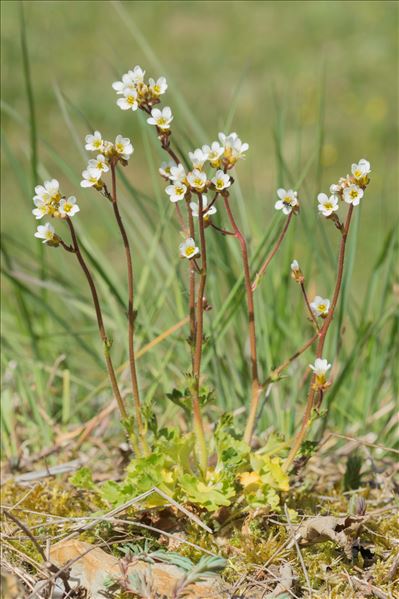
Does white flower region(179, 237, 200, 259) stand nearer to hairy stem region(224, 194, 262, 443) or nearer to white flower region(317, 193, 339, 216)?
hairy stem region(224, 194, 262, 443)

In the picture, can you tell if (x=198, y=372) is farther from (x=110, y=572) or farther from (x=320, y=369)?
(x=110, y=572)

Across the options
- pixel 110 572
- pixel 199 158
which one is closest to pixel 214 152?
pixel 199 158

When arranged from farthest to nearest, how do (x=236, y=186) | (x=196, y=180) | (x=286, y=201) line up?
(x=236, y=186)
(x=286, y=201)
(x=196, y=180)

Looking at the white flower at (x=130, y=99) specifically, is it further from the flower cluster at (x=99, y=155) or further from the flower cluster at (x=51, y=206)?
the flower cluster at (x=51, y=206)

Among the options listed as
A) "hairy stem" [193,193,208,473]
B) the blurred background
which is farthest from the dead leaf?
the blurred background

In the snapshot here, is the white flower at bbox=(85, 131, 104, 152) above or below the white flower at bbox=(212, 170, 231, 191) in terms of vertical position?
above
